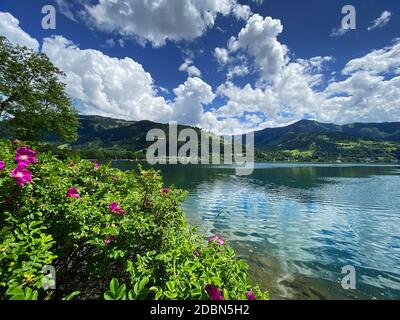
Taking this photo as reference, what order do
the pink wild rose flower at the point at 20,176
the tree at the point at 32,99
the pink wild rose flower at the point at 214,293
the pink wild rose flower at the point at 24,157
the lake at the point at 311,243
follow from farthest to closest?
the tree at the point at 32,99 → the lake at the point at 311,243 → the pink wild rose flower at the point at 24,157 → the pink wild rose flower at the point at 20,176 → the pink wild rose flower at the point at 214,293

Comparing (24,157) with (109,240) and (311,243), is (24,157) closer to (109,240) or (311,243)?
(109,240)

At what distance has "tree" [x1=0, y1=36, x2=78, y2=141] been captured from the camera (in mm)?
28547

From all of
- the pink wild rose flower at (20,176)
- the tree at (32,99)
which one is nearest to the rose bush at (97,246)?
the pink wild rose flower at (20,176)

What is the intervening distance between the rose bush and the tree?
29.7 m

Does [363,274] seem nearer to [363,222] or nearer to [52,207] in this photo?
[363,222]

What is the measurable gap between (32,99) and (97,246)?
34.1 meters

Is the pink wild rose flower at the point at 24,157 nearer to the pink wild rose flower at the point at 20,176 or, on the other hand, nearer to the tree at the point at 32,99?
the pink wild rose flower at the point at 20,176

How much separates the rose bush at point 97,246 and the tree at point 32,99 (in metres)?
29.7

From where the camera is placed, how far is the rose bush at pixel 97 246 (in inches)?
114

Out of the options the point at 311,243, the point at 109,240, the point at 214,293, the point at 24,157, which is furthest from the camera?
the point at 311,243

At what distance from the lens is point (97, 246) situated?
166 inches

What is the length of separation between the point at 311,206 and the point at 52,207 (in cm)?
3317

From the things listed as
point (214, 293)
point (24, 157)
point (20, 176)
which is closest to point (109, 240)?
point (20, 176)
